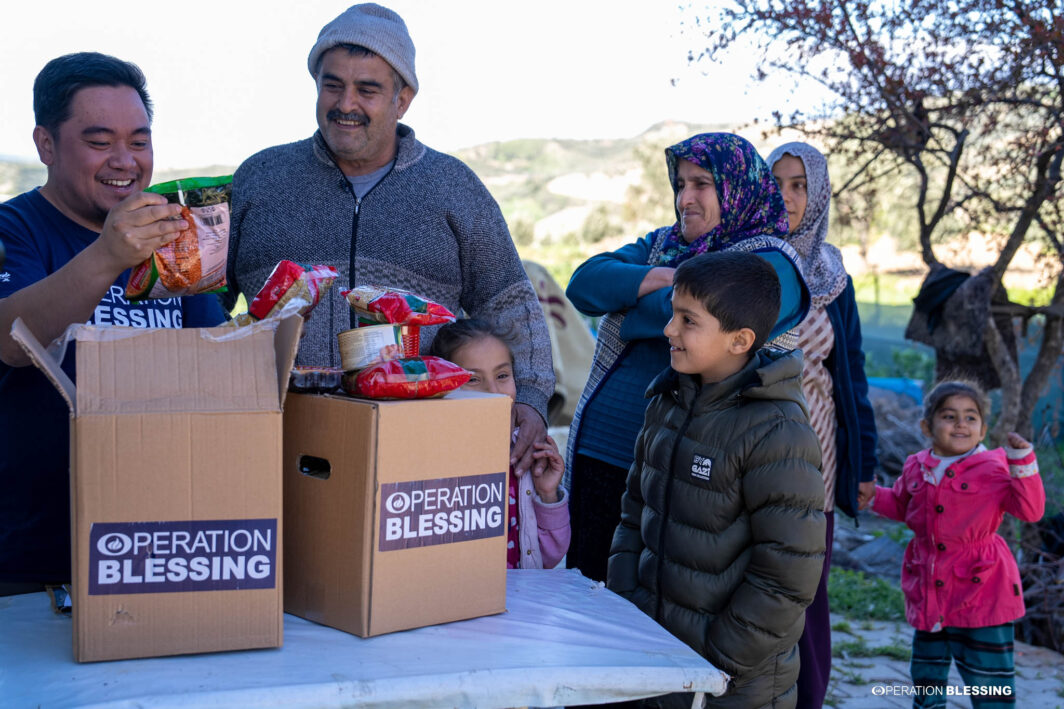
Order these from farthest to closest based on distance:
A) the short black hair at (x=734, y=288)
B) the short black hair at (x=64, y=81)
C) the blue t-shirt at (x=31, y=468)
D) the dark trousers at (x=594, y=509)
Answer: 1. the dark trousers at (x=594, y=509)
2. the short black hair at (x=734, y=288)
3. the short black hair at (x=64, y=81)
4. the blue t-shirt at (x=31, y=468)

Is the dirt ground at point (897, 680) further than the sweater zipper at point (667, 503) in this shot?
Yes

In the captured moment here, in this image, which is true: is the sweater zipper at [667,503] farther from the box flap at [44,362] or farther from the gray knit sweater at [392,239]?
the box flap at [44,362]

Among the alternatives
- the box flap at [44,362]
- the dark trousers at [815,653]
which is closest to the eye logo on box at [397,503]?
the box flap at [44,362]

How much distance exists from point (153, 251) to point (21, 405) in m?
0.49

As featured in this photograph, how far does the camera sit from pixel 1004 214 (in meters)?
4.39

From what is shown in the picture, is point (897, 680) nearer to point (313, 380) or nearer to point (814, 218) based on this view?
point (814, 218)

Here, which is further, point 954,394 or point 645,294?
point 954,394

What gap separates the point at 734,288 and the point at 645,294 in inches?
15.0

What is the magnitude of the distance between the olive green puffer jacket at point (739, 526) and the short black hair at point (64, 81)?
4.54ft

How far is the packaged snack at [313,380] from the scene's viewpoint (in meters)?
1.53

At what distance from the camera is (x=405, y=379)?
4.84 feet

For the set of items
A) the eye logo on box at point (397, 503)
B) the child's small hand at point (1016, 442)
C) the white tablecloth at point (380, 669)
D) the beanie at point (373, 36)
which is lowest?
the white tablecloth at point (380, 669)

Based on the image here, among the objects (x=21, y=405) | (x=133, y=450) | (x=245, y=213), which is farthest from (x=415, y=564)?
(x=245, y=213)

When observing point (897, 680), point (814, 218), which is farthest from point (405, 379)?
point (897, 680)
